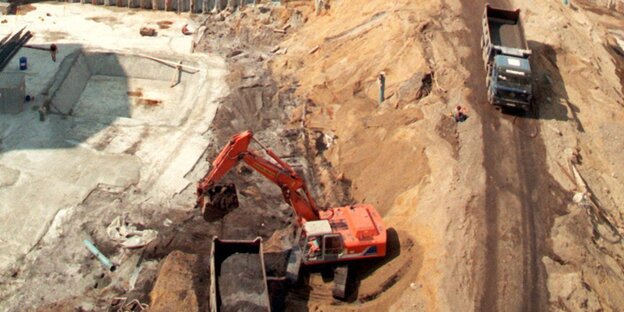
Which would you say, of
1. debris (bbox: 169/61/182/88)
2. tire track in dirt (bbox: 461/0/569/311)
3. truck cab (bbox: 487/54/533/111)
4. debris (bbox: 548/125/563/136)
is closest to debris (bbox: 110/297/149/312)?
tire track in dirt (bbox: 461/0/569/311)

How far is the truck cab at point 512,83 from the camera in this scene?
26.4m

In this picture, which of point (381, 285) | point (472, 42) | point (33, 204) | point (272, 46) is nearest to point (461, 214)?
point (381, 285)

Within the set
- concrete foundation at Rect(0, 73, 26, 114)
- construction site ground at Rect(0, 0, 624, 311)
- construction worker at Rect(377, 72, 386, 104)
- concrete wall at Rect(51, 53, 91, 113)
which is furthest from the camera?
concrete wall at Rect(51, 53, 91, 113)

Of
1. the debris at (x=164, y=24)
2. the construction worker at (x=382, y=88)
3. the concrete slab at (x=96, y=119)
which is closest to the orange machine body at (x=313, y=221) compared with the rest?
the concrete slab at (x=96, y=119)

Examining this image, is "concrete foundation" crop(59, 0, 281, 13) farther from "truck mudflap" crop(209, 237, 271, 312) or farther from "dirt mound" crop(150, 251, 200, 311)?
"truck mudflap" crop(209, 237, 271, 312)

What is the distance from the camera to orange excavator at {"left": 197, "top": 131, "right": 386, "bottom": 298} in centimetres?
2094

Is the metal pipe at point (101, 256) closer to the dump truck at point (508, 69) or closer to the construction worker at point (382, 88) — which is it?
the construction worker at point (382, 88)

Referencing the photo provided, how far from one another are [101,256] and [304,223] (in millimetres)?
7988

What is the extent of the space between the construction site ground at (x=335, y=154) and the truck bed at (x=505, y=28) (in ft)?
4.12

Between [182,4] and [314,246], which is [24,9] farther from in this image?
[314,246]

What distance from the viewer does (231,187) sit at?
72.7 feet

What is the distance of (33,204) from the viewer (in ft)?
85.8

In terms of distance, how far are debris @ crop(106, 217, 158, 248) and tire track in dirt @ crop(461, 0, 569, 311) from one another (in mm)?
12575

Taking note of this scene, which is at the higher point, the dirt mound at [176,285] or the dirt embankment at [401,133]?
the dirt embankment at [401,133]
